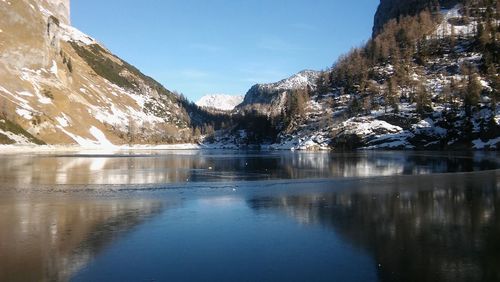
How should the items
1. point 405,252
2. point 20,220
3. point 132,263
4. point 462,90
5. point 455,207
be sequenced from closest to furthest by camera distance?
point 132,263, point 405,252, point 20,220, point 455,207, point 462,90

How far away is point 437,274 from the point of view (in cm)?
1558

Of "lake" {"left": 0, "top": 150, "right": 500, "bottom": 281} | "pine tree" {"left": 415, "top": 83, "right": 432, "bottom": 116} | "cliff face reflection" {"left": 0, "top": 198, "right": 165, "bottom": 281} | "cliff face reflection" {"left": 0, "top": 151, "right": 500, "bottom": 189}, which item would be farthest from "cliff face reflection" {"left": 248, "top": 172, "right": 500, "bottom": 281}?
"pine tree" {"left": 415, "top": 83, "right": 432, "bottom": 116}

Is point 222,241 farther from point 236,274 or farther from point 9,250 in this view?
point 9,250

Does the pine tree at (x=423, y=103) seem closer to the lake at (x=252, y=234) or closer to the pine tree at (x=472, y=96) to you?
the pine tree at (x=472, y=96)

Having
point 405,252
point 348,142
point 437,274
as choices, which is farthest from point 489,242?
point 348,142

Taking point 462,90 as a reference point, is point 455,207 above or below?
below

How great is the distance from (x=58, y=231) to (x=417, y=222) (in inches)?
760

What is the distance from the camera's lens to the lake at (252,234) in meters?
16.1

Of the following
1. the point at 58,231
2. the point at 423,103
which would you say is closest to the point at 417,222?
the point at 58,231

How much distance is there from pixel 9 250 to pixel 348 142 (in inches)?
7022

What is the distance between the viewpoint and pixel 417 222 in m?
24.7

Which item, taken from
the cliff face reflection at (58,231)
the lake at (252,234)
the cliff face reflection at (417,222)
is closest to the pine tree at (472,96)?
the cliff face reflection at (417,222)

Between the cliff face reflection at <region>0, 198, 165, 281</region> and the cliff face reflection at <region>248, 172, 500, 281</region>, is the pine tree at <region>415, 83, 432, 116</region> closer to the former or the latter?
the cliff face reflection at <region>248, 172, 500, 281</region>

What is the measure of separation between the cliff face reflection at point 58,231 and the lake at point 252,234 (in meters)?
0.07
